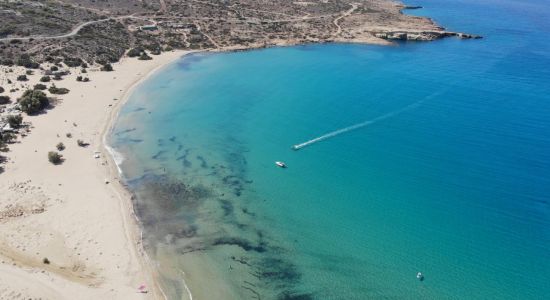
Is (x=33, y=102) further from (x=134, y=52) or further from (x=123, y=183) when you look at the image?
(x=134, y=52)

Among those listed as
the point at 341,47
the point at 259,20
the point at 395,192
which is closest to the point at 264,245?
the point at 395,192

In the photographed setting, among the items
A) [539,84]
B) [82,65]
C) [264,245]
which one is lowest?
[264,245]

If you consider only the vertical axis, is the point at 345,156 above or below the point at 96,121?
below

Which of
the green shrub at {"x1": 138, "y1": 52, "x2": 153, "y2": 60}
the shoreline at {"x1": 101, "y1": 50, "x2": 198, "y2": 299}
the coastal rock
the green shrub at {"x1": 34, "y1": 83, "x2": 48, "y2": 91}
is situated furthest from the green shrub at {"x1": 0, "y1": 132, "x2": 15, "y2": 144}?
the coastal rock

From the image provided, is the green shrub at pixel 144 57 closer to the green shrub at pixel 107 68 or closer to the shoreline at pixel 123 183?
the green shrub at pixel 107 68

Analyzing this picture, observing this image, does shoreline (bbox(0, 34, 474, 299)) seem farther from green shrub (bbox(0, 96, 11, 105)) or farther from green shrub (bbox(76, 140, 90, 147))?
green shrub (bbox(0, 96, 11, 105))

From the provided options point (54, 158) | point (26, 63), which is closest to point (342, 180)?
point (54, 158)

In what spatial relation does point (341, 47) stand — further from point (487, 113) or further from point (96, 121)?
point (96, 121)
